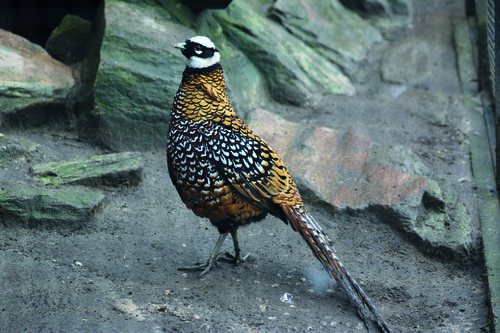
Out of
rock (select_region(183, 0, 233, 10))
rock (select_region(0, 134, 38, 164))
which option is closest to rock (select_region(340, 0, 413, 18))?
rock (select_region(183, 0, 233, 10))

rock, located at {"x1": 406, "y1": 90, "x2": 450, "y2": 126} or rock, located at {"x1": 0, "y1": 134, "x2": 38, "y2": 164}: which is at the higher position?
rock, located at {"x1": 406, "y1": 90, "x2": 450, "y2": 126}

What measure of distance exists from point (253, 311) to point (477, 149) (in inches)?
147

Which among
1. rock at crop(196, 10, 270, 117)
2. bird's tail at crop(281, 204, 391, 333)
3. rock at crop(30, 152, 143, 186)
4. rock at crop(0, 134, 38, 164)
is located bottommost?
rock at crop(0, 134, 38, 164)

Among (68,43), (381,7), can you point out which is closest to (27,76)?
(68,43)

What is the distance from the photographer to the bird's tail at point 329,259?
2.88 m

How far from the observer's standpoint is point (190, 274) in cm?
334

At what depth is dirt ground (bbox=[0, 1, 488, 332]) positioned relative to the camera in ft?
9.07

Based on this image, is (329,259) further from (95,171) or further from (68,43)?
(68,43)

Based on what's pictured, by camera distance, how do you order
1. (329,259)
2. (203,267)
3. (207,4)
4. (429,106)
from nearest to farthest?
(329,259), (203,267), (207,4), (429,106)

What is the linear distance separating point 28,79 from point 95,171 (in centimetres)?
Result: 152

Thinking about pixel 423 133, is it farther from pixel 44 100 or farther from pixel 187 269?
pixel 44 100

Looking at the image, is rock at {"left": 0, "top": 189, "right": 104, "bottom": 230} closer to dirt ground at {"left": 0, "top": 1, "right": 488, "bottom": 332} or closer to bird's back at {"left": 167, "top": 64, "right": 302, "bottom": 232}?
dirt ground at {"left": 0, "top": 1, "right": 488, "bottom": 332}

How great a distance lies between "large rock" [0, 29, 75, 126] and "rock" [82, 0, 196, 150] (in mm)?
283

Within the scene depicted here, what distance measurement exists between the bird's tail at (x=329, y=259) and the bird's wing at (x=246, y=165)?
145 mm
